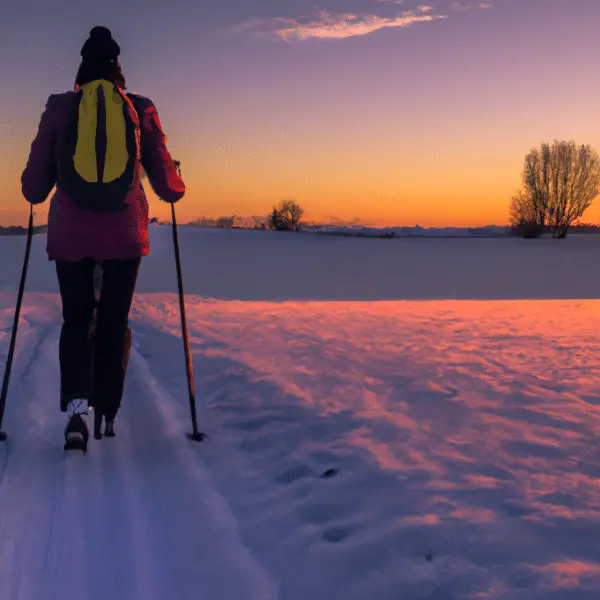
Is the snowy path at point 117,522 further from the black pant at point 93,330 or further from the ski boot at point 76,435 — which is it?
the black pant at point 93,330

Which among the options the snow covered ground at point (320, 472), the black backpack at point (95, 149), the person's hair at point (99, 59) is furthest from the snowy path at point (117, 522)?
the person's hair at point (99, 59)

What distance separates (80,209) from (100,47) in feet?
3.12

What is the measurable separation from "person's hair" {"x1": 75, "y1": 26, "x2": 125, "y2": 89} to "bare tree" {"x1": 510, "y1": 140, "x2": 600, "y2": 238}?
51.3m

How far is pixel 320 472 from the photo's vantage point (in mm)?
3475

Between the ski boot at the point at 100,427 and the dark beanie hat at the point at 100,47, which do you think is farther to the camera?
the ski boot at the point at 100,427

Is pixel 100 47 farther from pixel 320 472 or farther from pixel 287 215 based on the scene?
pixel 287 215

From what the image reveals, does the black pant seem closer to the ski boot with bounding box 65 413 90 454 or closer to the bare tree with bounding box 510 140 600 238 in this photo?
the ski boot with bounding box 65 413 90 454

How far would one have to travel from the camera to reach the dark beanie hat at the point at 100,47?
3.55m

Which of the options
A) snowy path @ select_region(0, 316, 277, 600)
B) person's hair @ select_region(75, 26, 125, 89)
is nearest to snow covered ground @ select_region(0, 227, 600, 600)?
snowy path @ select_region(0, 316, 277, 600)

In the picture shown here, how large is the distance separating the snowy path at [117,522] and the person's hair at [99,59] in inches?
86.7

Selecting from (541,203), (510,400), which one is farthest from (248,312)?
(541,203)

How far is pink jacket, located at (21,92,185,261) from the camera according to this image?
→ 3469mm

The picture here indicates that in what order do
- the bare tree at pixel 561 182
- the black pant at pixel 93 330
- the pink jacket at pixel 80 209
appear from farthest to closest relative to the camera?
the bare tree at pixel 561 182 < the black pant at pixel 93 330 < the pink jacket at pixel 80 209

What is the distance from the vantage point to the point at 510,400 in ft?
15.6
